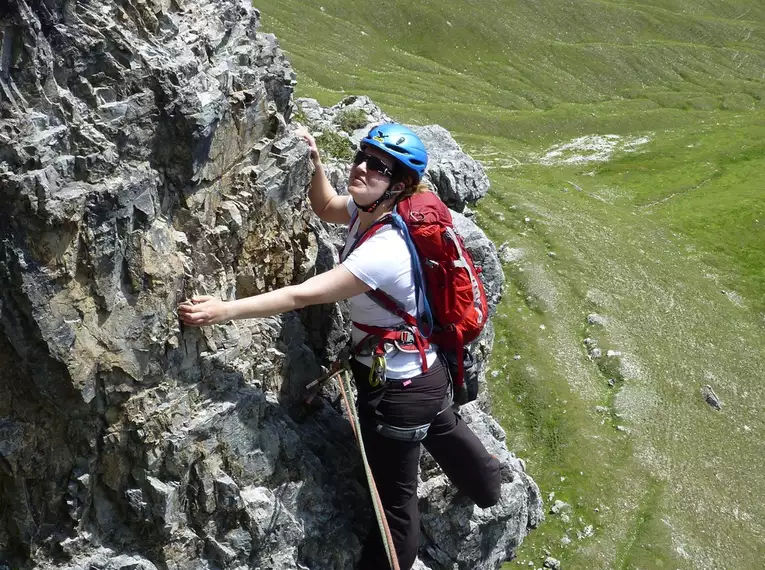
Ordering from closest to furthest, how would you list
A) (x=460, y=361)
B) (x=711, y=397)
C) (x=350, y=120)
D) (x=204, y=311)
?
(x=204, y=311) < (x=460, y=361) < (x=350, y=120) < (x=711, y=397)

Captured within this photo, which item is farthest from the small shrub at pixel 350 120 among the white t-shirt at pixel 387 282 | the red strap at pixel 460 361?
the red strap at pixel 460 361

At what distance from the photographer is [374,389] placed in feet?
38.8

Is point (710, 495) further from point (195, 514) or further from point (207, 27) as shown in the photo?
point (207, 27)

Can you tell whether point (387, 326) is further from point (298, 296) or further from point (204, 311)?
point (204, 311)

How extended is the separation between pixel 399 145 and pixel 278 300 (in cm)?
333

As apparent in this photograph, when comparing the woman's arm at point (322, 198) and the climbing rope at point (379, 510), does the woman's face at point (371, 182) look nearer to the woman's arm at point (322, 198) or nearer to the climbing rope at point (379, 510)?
the woman's arm at point (322, 198)

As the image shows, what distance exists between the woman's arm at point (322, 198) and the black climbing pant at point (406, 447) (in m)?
3.22

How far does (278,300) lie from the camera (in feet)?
33.4

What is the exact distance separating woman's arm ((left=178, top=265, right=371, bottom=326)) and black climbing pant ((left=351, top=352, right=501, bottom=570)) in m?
2.20

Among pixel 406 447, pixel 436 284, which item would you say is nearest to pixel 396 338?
pixel 436 284

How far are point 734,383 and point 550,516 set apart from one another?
1898cm

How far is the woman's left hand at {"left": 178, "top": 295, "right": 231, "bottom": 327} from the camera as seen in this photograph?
407 inches

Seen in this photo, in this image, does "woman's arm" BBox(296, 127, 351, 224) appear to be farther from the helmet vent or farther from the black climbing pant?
the black climbing pant

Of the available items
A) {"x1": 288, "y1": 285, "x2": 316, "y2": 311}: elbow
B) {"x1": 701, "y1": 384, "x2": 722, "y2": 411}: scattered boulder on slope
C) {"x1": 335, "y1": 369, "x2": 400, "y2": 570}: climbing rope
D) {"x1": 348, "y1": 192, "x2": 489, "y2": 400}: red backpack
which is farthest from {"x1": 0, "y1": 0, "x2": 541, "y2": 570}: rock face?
{"x1": 701, "y1": 384, "x2": 722, "y2": 411}: scattered boulder on slope
